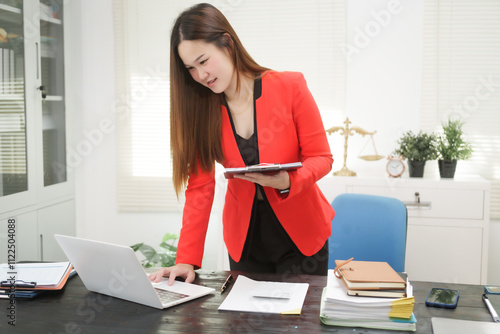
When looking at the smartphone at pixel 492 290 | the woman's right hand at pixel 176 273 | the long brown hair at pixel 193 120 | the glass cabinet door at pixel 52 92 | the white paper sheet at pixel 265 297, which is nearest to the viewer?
the white paper sheet at pixel 265 297

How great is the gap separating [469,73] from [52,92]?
2.85 metres

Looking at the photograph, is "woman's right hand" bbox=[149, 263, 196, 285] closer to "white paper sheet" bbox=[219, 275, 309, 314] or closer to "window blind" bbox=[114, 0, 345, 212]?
"white paper sheet" bbox=[219, 275, 309, 314]

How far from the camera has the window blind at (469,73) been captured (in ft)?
11.0

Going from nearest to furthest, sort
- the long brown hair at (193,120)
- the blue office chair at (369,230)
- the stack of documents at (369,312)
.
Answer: the stack of documents at (369,312) < the long brown hair at (193,120) < the blue office chair at (369,230)

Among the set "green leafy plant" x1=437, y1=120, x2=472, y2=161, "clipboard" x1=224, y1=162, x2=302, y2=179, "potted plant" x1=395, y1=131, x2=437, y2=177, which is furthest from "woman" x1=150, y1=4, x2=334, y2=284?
"green leafy plant" x1=437, y1=120, x2=472, y2=161

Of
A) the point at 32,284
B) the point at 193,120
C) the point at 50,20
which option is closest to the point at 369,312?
the point at 193,120

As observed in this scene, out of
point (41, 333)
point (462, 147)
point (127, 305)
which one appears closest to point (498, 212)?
point (462, 147)

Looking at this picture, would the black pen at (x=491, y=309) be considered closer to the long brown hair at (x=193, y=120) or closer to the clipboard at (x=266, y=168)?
the clipboard at (x=266, y=168)

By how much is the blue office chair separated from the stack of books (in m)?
0.75

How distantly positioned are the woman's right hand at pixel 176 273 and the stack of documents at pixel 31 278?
0.30 meters

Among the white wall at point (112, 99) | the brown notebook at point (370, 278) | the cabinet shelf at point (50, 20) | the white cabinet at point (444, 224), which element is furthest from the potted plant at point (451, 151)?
the cabinet shelf at point (50, 20)

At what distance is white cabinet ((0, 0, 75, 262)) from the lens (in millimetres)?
3098

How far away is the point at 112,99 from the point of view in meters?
3.86

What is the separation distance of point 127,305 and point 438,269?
7.38 feet
